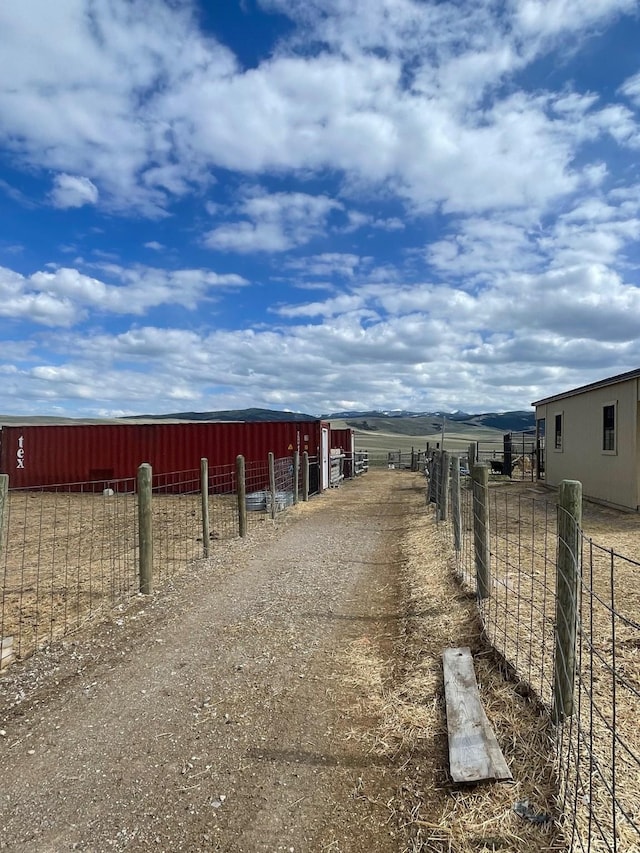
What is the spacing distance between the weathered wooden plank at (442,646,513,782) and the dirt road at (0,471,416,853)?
1.26 feet

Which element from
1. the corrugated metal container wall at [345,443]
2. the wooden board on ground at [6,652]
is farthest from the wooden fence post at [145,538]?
the corrugated metal container wall at [345,443]

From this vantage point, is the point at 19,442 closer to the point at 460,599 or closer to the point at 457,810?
the point at 460,599

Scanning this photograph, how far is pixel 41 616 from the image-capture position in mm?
5797

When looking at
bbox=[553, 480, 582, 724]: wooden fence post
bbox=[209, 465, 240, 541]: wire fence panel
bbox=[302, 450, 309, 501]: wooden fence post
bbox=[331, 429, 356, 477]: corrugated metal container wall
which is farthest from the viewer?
bbox=[331, 429, 356, 477]: corrugated metal container wall

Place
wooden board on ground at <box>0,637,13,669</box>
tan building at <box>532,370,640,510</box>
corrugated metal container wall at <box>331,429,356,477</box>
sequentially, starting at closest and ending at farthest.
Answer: wooden board on ground at <box>0,637,13,669</box>, tan building at <box>532,370,640,510</box>, corrugated metal container wall at <box>331,429,356,477</box>

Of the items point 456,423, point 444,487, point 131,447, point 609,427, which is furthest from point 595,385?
point 456,423

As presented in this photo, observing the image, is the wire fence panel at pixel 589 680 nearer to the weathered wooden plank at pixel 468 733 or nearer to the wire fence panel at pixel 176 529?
the weathered wooden plank at pixel 468 733

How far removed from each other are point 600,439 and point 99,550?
12059 millimetres

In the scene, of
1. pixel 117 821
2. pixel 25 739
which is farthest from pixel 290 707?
pixel 25 739

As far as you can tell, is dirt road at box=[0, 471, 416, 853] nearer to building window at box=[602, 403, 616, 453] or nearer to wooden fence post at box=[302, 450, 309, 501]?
building window at box=[602, 403, 616, 453]

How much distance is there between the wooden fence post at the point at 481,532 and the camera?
550cm

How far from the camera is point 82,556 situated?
8961mm

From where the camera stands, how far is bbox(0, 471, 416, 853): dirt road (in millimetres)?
2660


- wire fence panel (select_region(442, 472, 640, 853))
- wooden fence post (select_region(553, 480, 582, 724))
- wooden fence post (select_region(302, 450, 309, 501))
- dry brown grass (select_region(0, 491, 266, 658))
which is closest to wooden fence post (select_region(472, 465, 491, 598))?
wire fence panel (select_region(442, 472, 640, 853))
